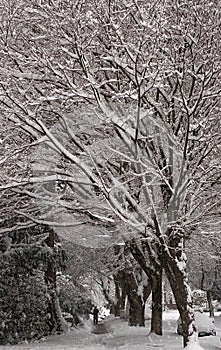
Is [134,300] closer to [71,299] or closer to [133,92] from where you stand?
[71,299]

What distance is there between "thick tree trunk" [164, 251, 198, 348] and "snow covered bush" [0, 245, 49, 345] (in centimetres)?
716

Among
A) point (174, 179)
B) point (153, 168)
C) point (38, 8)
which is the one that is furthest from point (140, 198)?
point (38, 8)

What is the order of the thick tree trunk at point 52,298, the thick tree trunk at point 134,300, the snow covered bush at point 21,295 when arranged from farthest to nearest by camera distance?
1. the thick tree trunk at point 134,300
2. the thick tree trunk at point 52,298
3. the snow covered bush at point 21,295

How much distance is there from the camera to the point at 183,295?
10.4 metres

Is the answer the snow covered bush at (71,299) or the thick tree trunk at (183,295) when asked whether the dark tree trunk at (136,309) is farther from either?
the thick tree trunk at (183,295)

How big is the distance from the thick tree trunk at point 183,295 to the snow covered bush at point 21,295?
7.16 metres

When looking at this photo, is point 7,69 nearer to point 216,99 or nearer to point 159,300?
point 216,99

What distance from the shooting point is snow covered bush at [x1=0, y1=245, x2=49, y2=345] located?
1622 cm

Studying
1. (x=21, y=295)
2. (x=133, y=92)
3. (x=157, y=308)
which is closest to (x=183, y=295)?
(x=133, y=92)

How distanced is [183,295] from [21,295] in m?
7.92

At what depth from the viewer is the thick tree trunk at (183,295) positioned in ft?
33.8

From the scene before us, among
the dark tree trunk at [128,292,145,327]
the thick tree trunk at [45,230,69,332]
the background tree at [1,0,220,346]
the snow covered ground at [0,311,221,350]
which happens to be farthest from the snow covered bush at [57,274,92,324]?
the background tree at [1,0,220,346]

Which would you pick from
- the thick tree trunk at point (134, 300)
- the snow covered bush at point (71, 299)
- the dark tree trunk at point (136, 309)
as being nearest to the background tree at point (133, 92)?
the thick tree trunk at point (134, 300)

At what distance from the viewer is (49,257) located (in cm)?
1794
